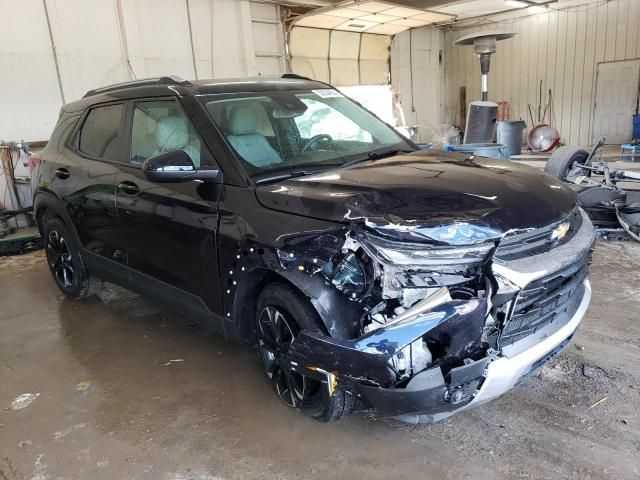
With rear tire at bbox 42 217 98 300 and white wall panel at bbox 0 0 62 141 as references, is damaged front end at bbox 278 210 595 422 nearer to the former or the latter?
rear tire at bbox 42 217 98 300

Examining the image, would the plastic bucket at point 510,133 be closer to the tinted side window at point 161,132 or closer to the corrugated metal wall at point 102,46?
the corrugated metal wall at point 102,46

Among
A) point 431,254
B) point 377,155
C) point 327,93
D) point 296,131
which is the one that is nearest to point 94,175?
point 296,131

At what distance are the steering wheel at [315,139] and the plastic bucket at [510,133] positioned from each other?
336 inches

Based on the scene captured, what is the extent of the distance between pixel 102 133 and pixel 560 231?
307cm

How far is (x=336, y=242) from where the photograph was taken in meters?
2.05

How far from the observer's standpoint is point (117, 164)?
3.36 m

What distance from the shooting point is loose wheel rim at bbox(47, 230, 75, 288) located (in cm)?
428

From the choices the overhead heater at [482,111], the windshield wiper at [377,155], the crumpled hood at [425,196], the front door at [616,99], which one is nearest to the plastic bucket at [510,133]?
the overhead heater at [482,111]

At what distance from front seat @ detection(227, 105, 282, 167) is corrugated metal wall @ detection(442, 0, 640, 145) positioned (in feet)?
43.5

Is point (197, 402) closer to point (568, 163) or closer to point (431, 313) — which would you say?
point (431, 313)

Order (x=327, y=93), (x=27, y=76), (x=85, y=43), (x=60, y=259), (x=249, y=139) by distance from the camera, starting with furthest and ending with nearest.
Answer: (x=85, y=43)
(x=27, y=76)
(x=60, y=259)
(x=327, y=93)
(x=249, y=139)

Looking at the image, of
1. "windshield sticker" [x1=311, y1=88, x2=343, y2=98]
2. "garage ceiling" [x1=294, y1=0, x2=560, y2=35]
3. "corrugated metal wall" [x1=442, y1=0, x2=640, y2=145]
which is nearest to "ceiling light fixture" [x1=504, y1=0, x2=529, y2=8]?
"garage ceiling" [x1=294, y1=0, x2=560, y2=35]

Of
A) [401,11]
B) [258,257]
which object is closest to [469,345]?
[258,257]

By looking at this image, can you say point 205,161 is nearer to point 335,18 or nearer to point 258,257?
point 258,257
